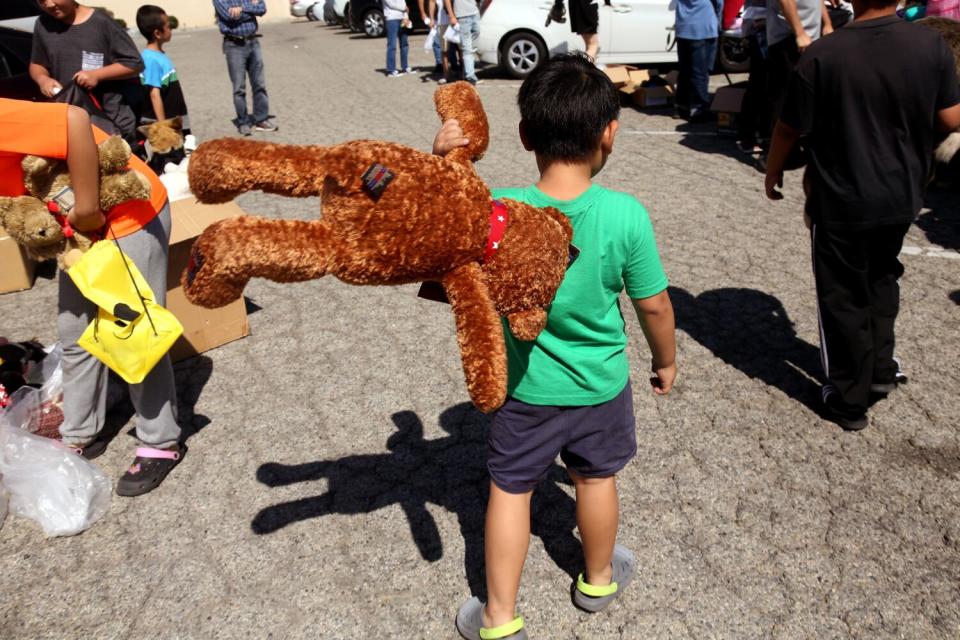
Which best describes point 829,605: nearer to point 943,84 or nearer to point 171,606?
point 943,84

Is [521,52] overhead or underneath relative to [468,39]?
underneath

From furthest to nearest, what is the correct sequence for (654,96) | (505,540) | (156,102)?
(654,96) < (156,102) < (505,540)

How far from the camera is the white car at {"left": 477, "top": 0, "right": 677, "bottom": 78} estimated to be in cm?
1092

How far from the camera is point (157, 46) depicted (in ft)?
23.6

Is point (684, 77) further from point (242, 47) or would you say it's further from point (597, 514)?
point (597, 514)

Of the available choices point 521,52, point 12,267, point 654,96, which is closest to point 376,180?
point 12,267

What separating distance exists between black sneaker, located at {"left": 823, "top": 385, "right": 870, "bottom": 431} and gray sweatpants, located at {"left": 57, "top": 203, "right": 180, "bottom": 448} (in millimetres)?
3128

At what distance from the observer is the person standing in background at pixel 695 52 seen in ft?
27.3

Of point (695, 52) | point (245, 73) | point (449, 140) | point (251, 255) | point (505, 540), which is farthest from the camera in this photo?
point (245, 73)

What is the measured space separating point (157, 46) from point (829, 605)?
7323 millimetres

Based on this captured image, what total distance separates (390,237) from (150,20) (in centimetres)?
659

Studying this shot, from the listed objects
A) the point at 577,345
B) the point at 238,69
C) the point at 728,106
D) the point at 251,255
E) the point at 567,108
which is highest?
the point at 567,108

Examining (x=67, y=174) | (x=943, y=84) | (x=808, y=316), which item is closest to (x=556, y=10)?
(x=808, y=316)

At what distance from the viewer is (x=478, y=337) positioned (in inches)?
71.6
